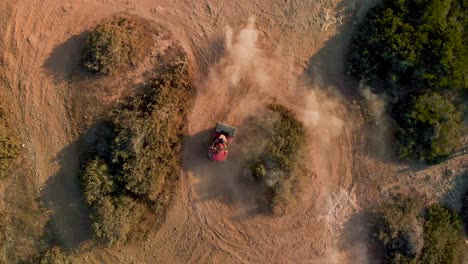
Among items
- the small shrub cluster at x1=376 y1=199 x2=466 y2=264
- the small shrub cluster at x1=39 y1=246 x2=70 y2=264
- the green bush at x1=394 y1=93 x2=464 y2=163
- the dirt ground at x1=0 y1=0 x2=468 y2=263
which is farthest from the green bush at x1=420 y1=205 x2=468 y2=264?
the small shrub cluster at x1=39 y1=246 x2=70 y2=264

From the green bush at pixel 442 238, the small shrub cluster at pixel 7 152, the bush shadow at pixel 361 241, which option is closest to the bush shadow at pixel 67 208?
the small shrub cluster at pixel 7 152

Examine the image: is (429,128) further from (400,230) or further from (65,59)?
(65,59)

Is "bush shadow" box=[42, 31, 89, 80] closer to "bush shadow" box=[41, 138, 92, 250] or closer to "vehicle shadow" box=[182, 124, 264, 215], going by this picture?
"bush shadow" box=[41, 138, 92, 250]

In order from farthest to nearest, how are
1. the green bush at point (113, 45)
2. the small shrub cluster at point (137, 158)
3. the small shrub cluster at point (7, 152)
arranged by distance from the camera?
the small shrub cluster at point (7, 152) → the green bush at point (113, 45) → the small shrub cluster at point (137, 158)

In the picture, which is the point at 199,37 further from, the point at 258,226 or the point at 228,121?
the point at 258,226

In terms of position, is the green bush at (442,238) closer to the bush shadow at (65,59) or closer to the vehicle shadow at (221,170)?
the vehicle shadow at (221,170)

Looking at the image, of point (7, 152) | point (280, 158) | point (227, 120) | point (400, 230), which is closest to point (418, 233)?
point (400, 230)

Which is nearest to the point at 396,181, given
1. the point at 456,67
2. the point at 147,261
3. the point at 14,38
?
Result: the point at 456,67
